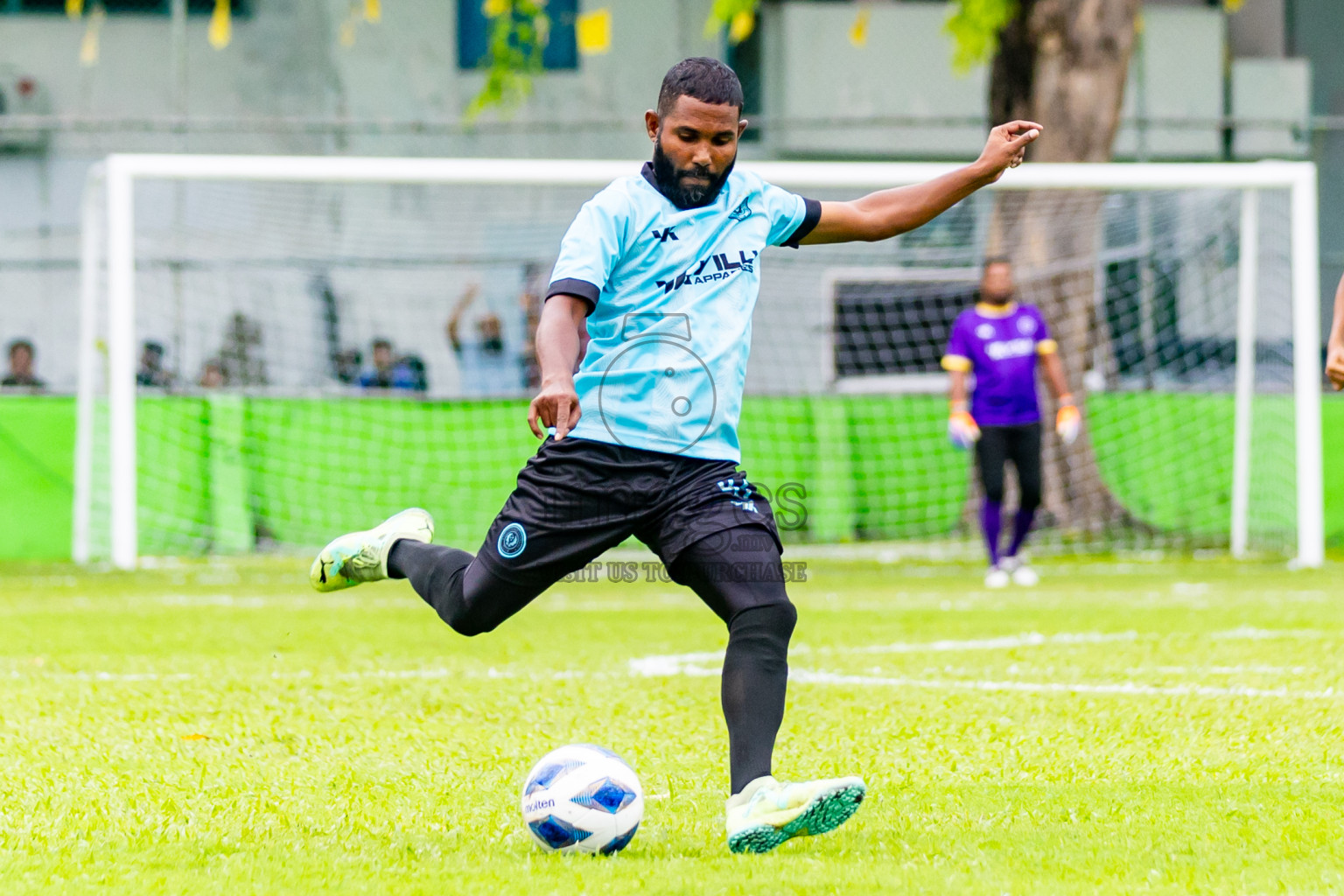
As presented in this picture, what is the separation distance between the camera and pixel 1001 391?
32.8ft

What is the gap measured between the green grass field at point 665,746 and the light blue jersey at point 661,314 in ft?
2.78

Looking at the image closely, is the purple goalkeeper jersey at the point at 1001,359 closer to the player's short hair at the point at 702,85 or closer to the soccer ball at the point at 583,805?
the player's short hair at the point at 702,85

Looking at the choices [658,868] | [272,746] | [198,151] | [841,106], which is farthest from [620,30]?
[658,868]

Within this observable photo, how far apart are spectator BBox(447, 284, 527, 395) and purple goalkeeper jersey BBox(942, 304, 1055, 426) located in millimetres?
4678

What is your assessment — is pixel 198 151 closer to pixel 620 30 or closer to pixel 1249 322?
pixel 620 30

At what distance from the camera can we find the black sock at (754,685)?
127 inches

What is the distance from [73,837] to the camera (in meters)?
3.28

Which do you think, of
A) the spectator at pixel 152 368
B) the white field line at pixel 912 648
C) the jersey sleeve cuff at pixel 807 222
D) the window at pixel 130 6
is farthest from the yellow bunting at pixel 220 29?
the jersey sleeve cuff at pixel 807 222

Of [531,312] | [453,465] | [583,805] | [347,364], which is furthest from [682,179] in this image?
[347,364]

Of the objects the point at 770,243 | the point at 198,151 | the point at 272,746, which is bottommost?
the point at 272,746

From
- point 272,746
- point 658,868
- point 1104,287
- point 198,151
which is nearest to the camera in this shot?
point 658,868

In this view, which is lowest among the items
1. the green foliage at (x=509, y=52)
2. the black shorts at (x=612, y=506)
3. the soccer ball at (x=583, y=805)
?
the soccer ball at (x=583, y=805)

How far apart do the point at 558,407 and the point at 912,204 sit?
4.04 ft

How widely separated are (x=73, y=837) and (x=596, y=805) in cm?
105
